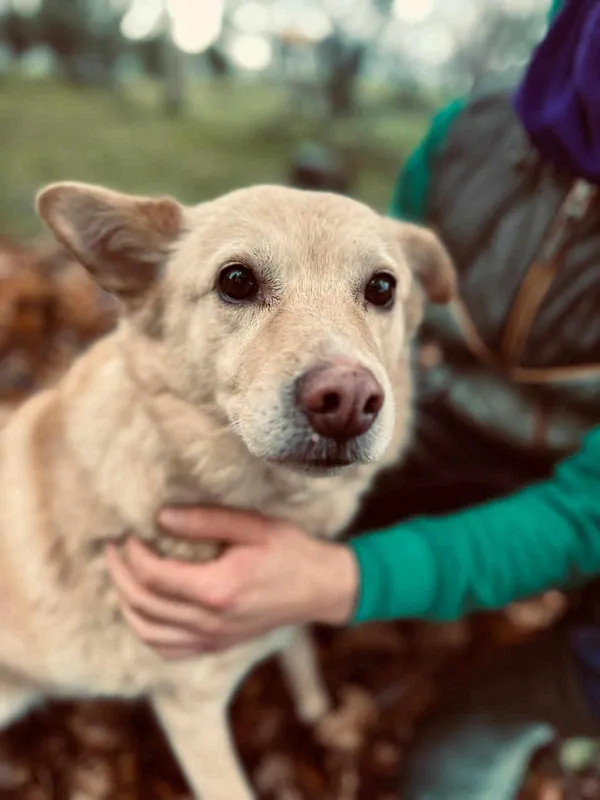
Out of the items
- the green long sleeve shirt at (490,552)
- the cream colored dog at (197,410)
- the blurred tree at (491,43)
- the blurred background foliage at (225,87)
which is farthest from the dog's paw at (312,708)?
the blurred tree at (491,43)

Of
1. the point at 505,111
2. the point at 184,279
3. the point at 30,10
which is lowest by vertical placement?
the point at 184,279

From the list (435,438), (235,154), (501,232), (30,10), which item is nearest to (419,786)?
(435,438)

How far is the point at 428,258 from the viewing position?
108 centimetres

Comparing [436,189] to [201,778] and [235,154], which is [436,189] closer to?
[235,154]

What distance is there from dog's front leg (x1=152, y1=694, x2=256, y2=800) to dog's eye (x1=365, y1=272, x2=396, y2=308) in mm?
774

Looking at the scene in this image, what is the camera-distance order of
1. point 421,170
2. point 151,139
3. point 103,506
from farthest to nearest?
point 151,139 → point 421,170 → point 103,506

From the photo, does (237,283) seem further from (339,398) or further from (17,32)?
(17,32)

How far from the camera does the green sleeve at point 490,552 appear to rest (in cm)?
108

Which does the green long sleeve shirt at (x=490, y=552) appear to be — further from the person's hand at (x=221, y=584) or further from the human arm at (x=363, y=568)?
the person's hand at (x=221, y=584)

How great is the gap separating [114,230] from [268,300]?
0.27 m

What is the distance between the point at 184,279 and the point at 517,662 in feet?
4.11

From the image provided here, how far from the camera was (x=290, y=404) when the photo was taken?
767 mm

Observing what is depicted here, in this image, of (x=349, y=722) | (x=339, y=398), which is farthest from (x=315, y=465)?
(x=349, y=722)

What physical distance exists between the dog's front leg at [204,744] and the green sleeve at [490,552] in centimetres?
33
